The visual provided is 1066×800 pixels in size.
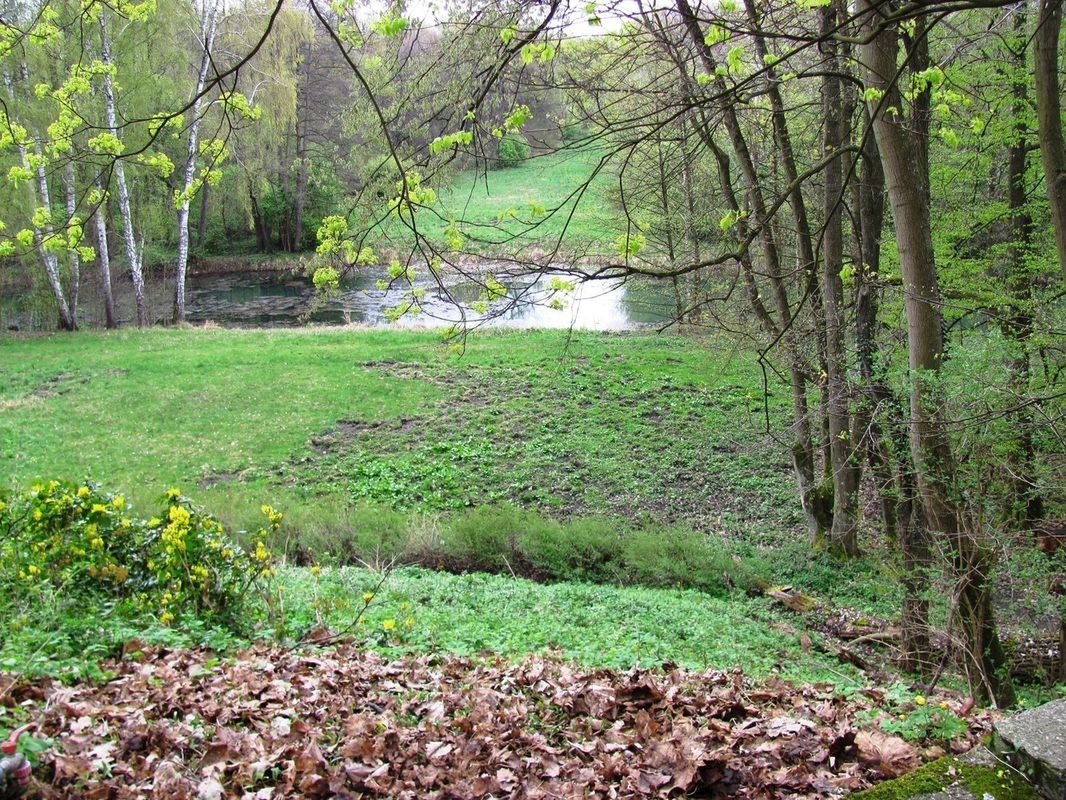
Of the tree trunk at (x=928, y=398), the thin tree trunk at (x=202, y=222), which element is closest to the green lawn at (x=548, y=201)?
the tree trunk at (x=928, y=398)

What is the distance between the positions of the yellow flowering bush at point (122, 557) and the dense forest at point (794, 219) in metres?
1.62

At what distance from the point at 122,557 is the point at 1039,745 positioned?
14.9 ft

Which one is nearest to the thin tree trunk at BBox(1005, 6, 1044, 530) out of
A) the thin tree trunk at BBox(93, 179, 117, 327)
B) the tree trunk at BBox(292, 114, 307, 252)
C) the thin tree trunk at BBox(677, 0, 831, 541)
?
the thin tree trunk at BBox(677, 0, 831, 541)

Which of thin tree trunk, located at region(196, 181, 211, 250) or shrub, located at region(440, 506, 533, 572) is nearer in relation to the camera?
shrub, located at region(440, 506, 533, 572)

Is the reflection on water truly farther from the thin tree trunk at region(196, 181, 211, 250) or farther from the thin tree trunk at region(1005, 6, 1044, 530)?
the thin tree trunk at region(1005, 6, 1044, 530)

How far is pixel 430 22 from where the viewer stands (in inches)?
221

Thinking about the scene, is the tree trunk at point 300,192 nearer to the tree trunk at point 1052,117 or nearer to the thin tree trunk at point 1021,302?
the thin tree trunk at point 1021,302

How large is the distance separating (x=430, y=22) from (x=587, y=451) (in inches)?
350

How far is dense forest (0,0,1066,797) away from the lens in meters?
4.29

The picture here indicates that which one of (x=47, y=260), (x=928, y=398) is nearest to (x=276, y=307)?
(x=47, y=260)

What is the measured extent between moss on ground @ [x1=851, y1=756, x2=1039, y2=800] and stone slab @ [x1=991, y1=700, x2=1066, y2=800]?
4 centimetres

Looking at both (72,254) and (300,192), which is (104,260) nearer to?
(72,254)

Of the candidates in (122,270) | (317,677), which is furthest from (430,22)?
(122,270)

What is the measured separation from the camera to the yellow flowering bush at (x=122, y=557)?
417cm
